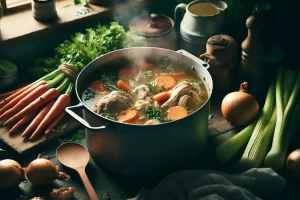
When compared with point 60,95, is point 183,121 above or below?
above

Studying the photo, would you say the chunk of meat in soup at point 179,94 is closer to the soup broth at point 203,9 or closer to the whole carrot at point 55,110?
the whole carrot at point 55,110

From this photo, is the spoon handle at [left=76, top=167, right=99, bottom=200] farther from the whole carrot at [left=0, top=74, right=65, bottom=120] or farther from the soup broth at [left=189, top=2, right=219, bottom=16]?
the soup broth at [left=189, top=2, right=219, bottom=16]

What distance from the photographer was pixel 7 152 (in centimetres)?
246

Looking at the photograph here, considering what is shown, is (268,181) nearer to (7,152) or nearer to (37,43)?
(7,152)

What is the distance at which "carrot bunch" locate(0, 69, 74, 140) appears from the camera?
2646 millimetres

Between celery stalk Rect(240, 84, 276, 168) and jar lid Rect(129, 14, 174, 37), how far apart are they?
81 cm

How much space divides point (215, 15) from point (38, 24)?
3.54 feet

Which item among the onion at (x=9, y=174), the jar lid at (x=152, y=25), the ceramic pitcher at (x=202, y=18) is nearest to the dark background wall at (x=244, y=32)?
the ceramic pitcher at (x=202, y=18)

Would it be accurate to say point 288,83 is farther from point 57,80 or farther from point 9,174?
point 9,174

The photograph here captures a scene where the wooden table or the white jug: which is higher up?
the white jug

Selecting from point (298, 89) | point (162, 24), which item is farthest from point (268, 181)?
point (162, 24)

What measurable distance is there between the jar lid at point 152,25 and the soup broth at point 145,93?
463 mm

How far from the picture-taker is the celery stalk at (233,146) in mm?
2447

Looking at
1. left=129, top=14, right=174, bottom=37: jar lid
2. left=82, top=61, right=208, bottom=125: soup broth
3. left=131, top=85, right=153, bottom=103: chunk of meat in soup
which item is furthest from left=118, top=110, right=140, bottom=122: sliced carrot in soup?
left=129, top=14, right=174, bottom=37: jar lid
